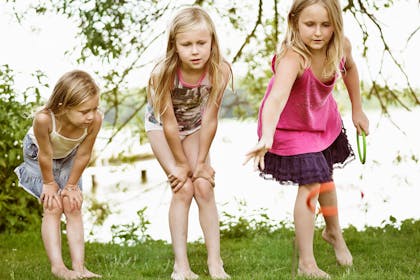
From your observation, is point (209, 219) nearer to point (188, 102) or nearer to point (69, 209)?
point (188, 102)

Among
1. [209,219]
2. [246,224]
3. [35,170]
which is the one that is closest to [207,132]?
[209,219]

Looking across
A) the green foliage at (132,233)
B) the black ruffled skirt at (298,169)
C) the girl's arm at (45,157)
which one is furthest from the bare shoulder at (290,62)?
the green foliage at (132,233)

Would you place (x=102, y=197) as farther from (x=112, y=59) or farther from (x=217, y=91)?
(x=217, y=91)

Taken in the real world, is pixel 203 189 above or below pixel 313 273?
above

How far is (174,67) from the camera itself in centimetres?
358

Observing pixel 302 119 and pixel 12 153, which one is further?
pixel 12 153

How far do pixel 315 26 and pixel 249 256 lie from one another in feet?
4.64

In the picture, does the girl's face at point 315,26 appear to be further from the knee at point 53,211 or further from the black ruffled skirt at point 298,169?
the knee at point 53,211

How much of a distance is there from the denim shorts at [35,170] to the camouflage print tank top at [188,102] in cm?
A: 50

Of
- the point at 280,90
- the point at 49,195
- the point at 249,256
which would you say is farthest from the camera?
the point at 249,256

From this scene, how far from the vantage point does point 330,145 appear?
377 cm

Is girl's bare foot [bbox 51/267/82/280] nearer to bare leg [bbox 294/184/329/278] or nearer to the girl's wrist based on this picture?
the girl's wrist

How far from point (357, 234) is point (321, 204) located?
4.17 feet

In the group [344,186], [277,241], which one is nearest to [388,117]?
[344,186]
